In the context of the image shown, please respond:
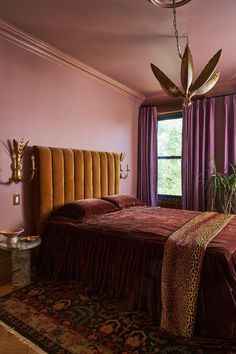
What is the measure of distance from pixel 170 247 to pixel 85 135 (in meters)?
2.17

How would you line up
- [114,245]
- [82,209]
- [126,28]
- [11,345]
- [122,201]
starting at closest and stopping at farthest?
[11,345] < [114,245] < [126,28] < [82,209] < [122,201]

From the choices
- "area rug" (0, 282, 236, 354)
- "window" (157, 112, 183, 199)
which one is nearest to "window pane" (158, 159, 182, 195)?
"window" (157, 112, 183, 199)

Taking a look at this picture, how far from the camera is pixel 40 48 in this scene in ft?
9.36

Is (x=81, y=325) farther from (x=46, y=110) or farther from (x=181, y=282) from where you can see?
(x=46, y=110)

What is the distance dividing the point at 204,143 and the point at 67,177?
2.34 m

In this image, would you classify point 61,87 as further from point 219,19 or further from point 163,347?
point 163,347

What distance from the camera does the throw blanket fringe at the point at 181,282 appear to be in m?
1.74

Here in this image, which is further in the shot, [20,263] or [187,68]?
[20,263]

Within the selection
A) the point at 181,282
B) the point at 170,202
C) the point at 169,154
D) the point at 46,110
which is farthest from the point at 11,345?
the point at 169,154

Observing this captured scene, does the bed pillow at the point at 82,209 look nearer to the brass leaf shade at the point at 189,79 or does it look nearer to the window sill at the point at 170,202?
the brass leaf shade at the point at 189,79

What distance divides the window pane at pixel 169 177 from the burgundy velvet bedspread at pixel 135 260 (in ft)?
5.36

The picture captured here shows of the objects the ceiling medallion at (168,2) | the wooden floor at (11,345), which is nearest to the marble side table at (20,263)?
the wooden floor at (11,345)

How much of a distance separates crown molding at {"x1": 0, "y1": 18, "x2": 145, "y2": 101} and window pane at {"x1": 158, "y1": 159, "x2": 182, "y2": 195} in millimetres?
1932

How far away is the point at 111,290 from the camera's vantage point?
7.44ft
